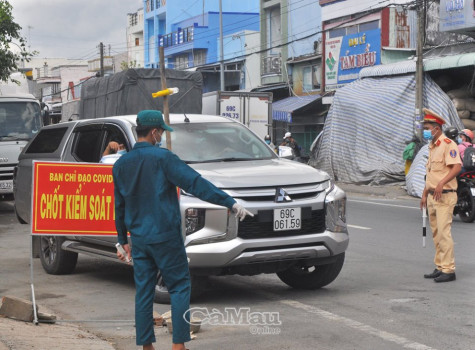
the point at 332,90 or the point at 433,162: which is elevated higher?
the point at 332,90

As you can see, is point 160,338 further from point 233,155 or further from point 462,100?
point 462,100

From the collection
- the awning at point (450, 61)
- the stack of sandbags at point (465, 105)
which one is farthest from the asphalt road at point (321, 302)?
the stack of sandbags at point (465, 105)

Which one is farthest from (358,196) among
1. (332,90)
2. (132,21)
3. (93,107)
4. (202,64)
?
(132,21)

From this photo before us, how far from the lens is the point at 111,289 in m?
9.11

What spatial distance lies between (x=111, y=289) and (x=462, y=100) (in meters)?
18.9

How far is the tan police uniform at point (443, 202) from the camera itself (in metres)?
9.21

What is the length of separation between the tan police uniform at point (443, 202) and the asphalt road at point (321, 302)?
30 cm

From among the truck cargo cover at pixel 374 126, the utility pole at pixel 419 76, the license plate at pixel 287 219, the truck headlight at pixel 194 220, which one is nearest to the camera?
the truck headlight at pixel 194 220

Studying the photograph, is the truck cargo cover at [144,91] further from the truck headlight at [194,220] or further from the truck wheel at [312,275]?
the truck headlight at [194,220]

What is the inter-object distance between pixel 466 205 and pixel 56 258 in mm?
8652

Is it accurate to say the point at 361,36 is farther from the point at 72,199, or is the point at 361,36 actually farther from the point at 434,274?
the point at 72,199

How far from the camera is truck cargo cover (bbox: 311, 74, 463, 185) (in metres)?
26.5

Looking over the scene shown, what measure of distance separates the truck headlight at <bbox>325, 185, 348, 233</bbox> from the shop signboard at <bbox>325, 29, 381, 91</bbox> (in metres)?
24.8

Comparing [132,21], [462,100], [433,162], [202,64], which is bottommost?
[433,162]
